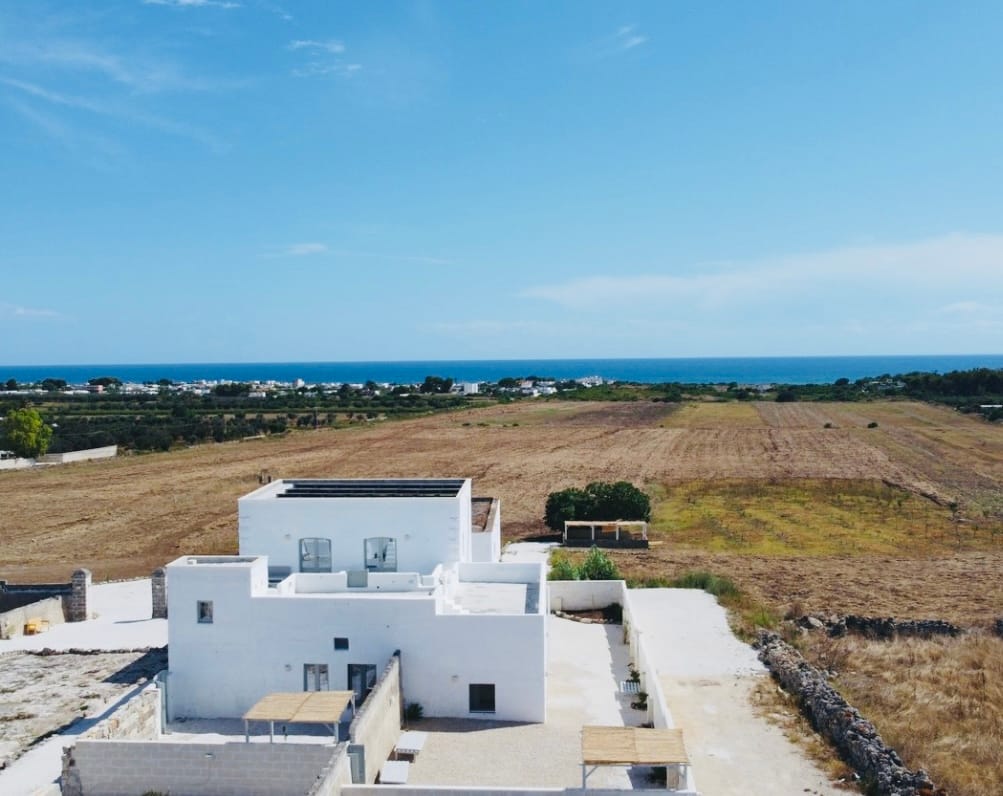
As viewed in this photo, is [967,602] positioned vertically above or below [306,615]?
below

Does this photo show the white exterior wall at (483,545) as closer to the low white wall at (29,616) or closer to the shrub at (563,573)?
the shrub at (563,573)

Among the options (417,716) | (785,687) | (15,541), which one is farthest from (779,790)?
(15,541)

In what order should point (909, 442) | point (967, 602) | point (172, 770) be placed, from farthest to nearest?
1. point (909, 442)
2. point (967, 602)
3. point (172, 770)

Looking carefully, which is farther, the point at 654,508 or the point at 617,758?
the point at 654,508

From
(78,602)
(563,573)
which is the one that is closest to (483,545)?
(563,573)

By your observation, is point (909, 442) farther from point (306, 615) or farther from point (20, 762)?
point (20, 762)

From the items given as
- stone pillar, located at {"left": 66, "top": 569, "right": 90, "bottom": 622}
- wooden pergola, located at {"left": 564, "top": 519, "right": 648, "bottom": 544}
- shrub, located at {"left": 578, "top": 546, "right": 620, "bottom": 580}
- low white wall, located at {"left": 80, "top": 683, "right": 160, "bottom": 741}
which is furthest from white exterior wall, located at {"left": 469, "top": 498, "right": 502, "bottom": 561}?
wooden pergola, located at {"left": 564, "top": 519, "right": 648, "bottom": 544}

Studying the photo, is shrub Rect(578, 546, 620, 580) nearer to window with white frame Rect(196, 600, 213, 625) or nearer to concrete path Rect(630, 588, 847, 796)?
concrete path Rect(630, 588, 847, 796)

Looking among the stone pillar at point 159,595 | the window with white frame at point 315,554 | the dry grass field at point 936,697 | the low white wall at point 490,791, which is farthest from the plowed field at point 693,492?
the low white wall at point 490,791
